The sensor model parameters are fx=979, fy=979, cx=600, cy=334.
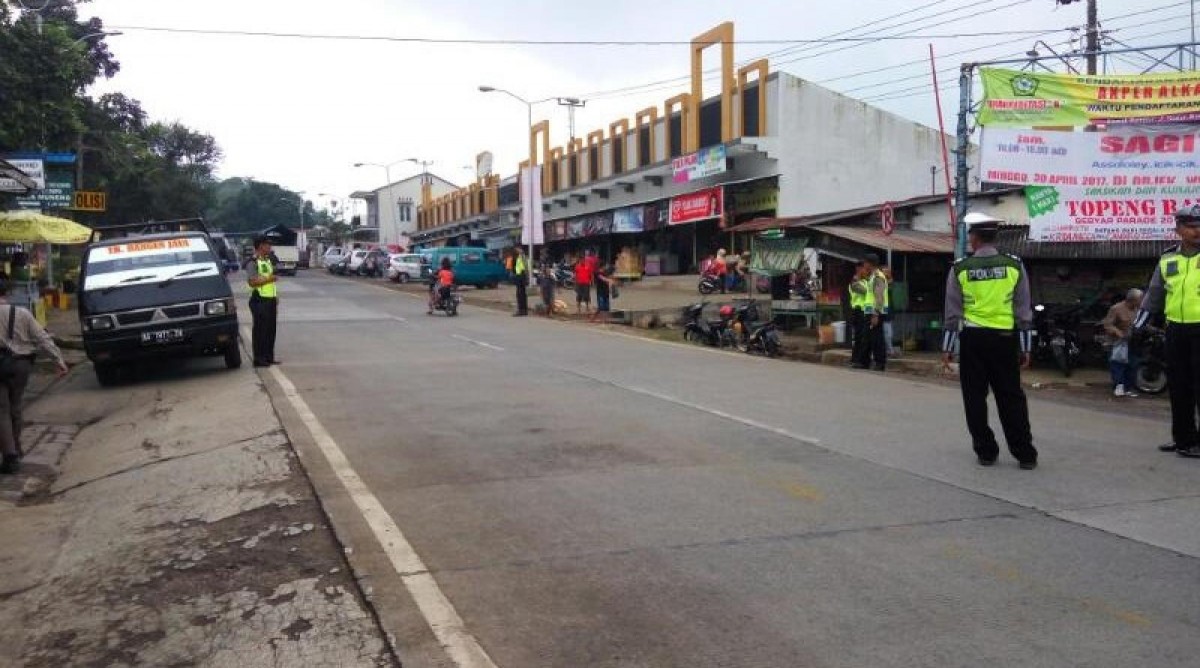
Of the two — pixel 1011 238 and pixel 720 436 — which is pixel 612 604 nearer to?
pixel 720 436

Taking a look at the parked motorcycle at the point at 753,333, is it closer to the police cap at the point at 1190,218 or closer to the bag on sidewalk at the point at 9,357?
the police cap at the point at 1190,218

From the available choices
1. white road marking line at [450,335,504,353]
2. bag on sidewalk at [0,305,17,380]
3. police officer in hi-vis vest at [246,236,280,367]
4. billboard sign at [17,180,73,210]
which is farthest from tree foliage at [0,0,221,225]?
bag on sidewalk at [0,305,17,380]

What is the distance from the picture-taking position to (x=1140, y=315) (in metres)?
8.47

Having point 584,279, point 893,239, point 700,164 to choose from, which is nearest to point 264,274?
point 893,239

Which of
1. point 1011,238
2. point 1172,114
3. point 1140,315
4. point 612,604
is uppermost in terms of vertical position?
point 1172,114

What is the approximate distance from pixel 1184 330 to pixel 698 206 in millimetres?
25661

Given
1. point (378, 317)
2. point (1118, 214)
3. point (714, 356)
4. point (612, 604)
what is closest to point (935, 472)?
point (612, 604)

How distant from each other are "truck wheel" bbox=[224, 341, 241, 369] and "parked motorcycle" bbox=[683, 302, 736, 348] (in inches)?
346

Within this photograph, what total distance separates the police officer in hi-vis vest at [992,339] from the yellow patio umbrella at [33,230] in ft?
47.5

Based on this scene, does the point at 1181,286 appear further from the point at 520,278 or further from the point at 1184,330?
the point at 520,278

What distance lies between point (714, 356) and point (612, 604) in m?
12.0

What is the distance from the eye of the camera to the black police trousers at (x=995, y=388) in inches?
283

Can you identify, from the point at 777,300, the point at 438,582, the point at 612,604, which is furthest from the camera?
the point at 777,300

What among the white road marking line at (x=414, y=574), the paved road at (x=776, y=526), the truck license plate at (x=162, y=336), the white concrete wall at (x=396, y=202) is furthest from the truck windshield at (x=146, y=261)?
the white concrete wall at (x=396, y=202)
